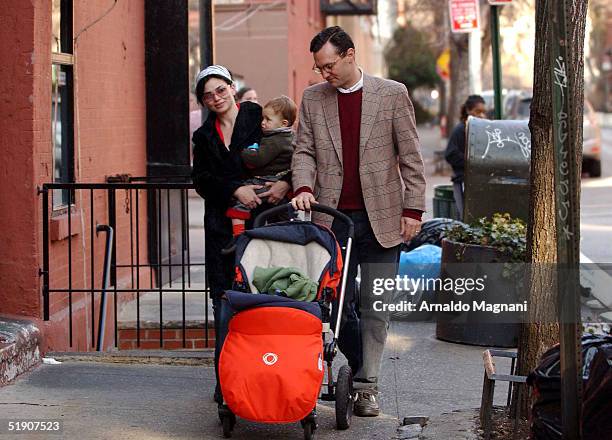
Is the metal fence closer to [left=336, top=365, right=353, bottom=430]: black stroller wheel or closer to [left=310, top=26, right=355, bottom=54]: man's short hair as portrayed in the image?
[left=310, top=26, right=355, bottom=54]: man's short hair

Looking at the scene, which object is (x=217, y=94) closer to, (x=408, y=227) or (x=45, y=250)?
(x=408, y=227)

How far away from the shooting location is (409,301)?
9.83 metres

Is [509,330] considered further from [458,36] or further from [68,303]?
[458,36]

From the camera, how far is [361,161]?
20.3 feet

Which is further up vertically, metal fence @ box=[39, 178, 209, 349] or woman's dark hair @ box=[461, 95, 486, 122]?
woman's dark hair @ box=[461, 95, 486, 122]

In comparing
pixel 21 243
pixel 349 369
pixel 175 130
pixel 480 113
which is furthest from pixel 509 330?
pixel 480 113

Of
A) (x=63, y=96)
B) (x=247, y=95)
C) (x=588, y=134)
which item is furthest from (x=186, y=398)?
(x=588, y=134)

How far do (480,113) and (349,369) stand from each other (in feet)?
28.1

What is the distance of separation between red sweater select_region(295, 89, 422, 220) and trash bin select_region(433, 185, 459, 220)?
7685 mm

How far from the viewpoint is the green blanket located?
5.57 m

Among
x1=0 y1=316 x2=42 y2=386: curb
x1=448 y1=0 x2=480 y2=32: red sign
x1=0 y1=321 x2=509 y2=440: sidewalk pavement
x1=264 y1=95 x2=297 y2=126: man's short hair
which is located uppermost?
x1=448 y1=0 x2=480 y2=32: red sign

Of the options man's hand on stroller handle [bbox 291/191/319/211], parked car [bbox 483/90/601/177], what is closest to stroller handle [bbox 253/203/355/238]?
man's hand on stroller handle [bbox 291/191/319/211]

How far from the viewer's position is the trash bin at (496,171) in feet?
36.3

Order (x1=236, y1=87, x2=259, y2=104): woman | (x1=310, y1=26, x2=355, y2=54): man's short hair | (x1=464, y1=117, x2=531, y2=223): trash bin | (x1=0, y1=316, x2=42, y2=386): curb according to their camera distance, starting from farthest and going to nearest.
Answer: (x1=236, y1=87, x2=259, y2=104): woman < (x1=464, y1=117, x2=531, y2=223): trash bin < (x1=0, y1=316, x2=42, y2=386): curb < (x1=310, y1=26, x2=355, y2=54): man's short hair
